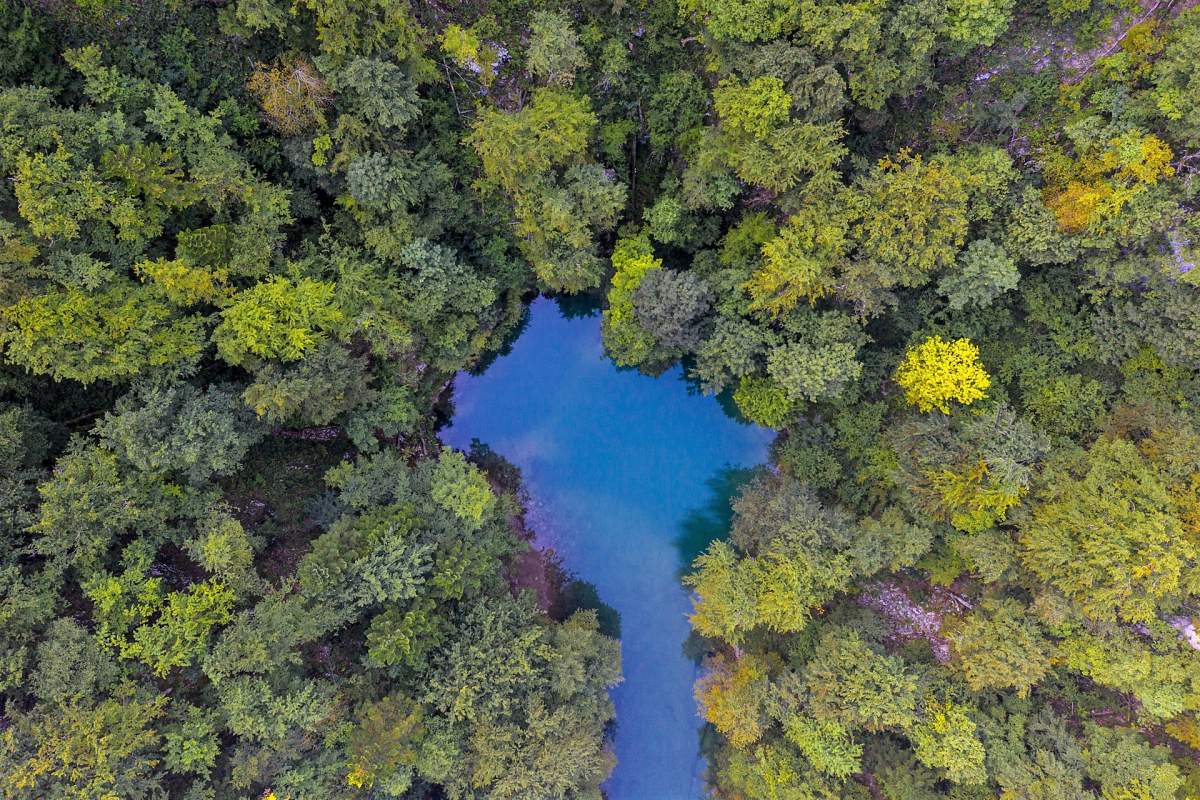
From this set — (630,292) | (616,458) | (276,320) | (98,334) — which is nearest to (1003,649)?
(616,458)

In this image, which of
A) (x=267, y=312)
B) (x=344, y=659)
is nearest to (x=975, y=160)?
(x=267, y=312)

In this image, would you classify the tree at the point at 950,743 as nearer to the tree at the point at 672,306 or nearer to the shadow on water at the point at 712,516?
the shadow on water at the point at 712,516

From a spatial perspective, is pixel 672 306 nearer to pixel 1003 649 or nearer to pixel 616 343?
pixel 616 343

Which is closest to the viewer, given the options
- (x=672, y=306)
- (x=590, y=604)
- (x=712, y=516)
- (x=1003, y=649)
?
(x=1003, y=649)

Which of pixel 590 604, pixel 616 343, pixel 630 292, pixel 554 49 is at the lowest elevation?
pixel 590 604

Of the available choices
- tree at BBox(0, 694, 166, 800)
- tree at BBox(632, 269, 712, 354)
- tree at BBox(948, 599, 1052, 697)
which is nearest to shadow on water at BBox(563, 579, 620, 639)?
tree at BBox(632, 269, 712, 354)

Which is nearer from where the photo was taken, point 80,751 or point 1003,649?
point 80,751

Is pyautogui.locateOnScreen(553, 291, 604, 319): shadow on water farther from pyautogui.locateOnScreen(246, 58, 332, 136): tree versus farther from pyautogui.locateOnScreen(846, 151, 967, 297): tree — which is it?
pyautogui.locateOnScreen(246, 58, 332, 136): tree
